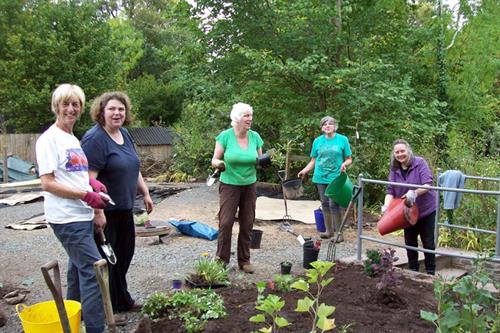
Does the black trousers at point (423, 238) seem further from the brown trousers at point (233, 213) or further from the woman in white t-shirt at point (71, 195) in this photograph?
the woman in white t-shirt at point (71, 195)

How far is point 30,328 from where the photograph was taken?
2.46m

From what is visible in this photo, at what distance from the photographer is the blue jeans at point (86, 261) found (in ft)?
9.01

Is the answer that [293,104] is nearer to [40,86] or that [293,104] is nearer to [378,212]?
[378,212]

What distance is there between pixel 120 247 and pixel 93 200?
0.87m

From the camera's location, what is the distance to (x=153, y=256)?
5.61 meters

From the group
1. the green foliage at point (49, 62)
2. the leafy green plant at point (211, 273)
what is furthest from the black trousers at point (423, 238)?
the green foliage at point (49, 62)

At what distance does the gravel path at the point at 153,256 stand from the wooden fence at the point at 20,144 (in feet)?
28.9

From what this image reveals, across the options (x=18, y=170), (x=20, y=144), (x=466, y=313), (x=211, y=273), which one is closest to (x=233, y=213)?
(x=211, y=273)

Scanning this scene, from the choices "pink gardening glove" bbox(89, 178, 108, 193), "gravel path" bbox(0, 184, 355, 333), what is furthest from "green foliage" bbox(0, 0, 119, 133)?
"pink gardening glove" bbox(89, 178, 108, 193)

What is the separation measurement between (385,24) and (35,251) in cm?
706

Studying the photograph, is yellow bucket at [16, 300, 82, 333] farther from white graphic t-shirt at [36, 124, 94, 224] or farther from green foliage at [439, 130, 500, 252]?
green foliage at [439, 130, 500, 252]

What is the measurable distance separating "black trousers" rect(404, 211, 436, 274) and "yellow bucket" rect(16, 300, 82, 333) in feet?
10.1

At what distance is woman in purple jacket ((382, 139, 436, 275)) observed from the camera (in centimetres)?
427

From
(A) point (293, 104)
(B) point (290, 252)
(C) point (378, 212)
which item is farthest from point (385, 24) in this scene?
(B) point (290, 252)
